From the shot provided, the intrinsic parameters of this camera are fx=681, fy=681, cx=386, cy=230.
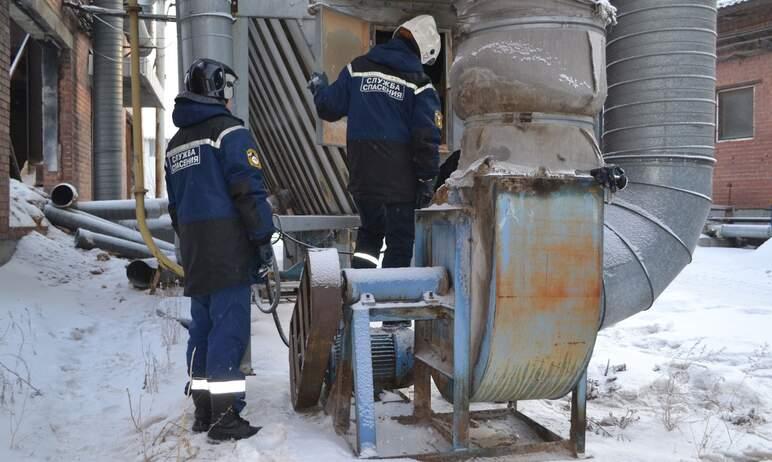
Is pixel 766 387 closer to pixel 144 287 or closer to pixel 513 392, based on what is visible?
pixel 513 392

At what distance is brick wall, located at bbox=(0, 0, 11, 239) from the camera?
257 inches

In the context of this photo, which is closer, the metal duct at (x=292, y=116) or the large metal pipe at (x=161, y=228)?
the metal duct at (x=292, y=116)

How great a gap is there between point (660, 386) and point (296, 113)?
3960mm

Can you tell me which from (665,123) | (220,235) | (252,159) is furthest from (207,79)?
(665,123)

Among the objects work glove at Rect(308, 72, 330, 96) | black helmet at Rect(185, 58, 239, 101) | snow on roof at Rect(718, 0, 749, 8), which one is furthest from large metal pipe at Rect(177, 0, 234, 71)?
snow on roof at Rect(718, 0, 749, 8)

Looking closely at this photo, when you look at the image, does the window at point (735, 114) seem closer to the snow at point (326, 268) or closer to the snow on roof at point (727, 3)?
the snow on roof at point (727, 3)

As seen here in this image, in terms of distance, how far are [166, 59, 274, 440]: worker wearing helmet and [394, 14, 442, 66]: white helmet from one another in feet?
4.39

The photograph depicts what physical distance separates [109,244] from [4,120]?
217 cm

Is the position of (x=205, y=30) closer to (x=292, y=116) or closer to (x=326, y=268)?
(x=292, y=116)

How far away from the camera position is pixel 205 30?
174 inches

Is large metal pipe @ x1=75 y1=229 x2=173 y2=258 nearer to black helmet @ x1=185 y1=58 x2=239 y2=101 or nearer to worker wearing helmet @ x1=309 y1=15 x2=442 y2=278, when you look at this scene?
worker wearing helmet @ x1=309 y1=15 x2=442 y2=278

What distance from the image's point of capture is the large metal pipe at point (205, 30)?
442 cm

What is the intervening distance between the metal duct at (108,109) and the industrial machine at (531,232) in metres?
9.79

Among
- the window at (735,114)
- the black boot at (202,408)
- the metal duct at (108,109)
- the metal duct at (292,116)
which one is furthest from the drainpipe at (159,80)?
the black boot at (202,408)
